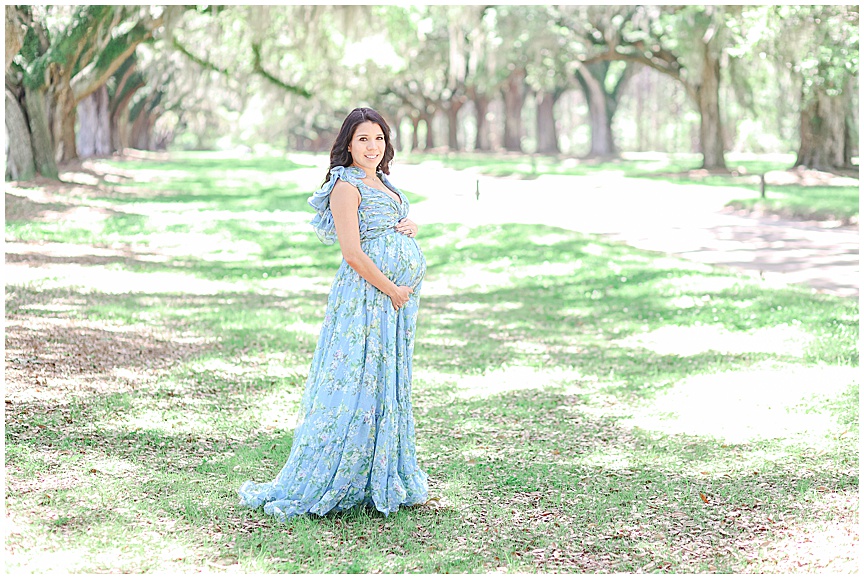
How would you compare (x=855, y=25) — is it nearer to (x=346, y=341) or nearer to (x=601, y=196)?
(x=601, y=196)

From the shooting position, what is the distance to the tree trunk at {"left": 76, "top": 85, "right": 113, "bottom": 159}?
1576 inches

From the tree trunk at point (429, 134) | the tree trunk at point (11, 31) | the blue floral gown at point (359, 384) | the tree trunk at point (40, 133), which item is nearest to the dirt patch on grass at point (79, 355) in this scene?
the blue floral gown at point (359, 384)

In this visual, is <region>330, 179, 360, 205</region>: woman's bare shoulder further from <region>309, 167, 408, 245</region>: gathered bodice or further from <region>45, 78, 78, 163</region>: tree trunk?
<region>45, 78, 78, 163</region>: tree trunk

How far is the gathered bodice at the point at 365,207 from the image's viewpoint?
486 cm

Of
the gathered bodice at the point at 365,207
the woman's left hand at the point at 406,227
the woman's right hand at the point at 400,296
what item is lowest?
the woman's right hand at the point at 400,296

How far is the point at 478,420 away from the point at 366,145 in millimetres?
2844

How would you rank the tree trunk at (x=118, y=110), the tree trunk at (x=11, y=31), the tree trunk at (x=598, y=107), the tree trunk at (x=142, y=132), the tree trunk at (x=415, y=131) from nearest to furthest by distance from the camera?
the tree trunk at (x=11, y=31), the tree trunk at (x=118, y=110), the tree trunk at (x=598, y=107), the tree trunk at (x=142, y=132), the tree trunk at (x=415, y=131)

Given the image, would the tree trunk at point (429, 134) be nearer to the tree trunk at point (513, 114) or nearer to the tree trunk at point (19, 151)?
the tree trunk at point (513, 114)

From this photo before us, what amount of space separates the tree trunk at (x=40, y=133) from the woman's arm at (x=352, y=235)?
64.4 feet

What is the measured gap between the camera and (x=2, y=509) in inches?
196

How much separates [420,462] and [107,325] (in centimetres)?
477

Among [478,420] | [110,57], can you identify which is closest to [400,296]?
[478,420]

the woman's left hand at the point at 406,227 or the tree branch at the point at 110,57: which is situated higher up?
the tree branch at the point at 110,57

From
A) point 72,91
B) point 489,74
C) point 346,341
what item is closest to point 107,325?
point 346,341
